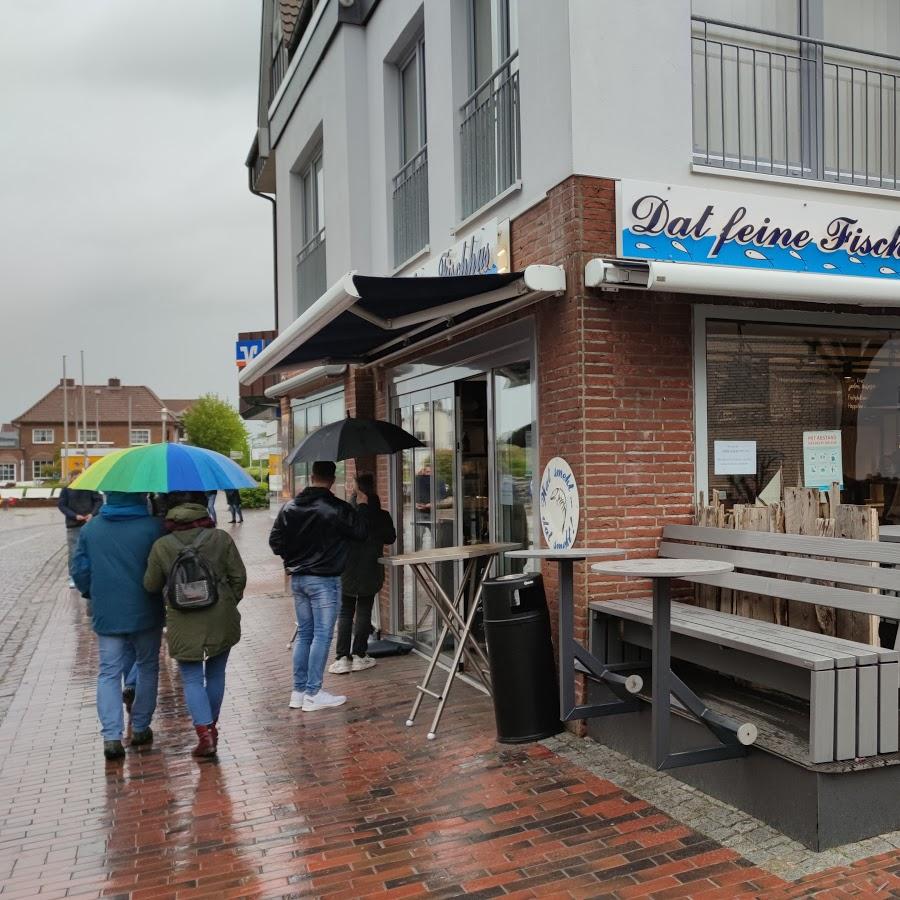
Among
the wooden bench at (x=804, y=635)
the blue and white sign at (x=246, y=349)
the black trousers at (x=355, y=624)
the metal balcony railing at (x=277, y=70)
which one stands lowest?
the black trousers at (x=355, y=624)

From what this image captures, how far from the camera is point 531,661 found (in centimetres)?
570

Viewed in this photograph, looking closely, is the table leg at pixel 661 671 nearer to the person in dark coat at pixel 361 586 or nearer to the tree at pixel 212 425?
the person in dark coat at pixel 361 586

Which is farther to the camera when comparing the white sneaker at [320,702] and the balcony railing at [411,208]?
the balcony railing at [411,208]

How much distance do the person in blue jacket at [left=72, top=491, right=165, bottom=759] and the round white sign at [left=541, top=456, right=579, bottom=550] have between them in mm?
2622

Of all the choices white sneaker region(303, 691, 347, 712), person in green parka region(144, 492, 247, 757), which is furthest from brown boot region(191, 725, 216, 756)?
white sneaker region(303, 691, 347, 712)

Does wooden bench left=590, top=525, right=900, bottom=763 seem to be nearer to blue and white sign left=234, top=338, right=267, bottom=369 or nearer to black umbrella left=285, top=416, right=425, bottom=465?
black umbrella left=285, top=416, right=425, bottom=465

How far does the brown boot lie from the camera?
19.1 ft

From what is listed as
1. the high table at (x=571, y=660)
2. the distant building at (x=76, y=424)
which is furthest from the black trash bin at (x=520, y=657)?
the distant building at (x=76, y=424)

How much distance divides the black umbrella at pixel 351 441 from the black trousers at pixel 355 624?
4.70 feet

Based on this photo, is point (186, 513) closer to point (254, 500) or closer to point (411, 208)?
point (411, 208)

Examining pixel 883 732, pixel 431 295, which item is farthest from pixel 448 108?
pixel 883 732

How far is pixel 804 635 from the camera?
15.1 ft

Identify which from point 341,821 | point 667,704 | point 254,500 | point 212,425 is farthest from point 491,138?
point 212,425

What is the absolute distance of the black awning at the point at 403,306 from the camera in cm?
556
